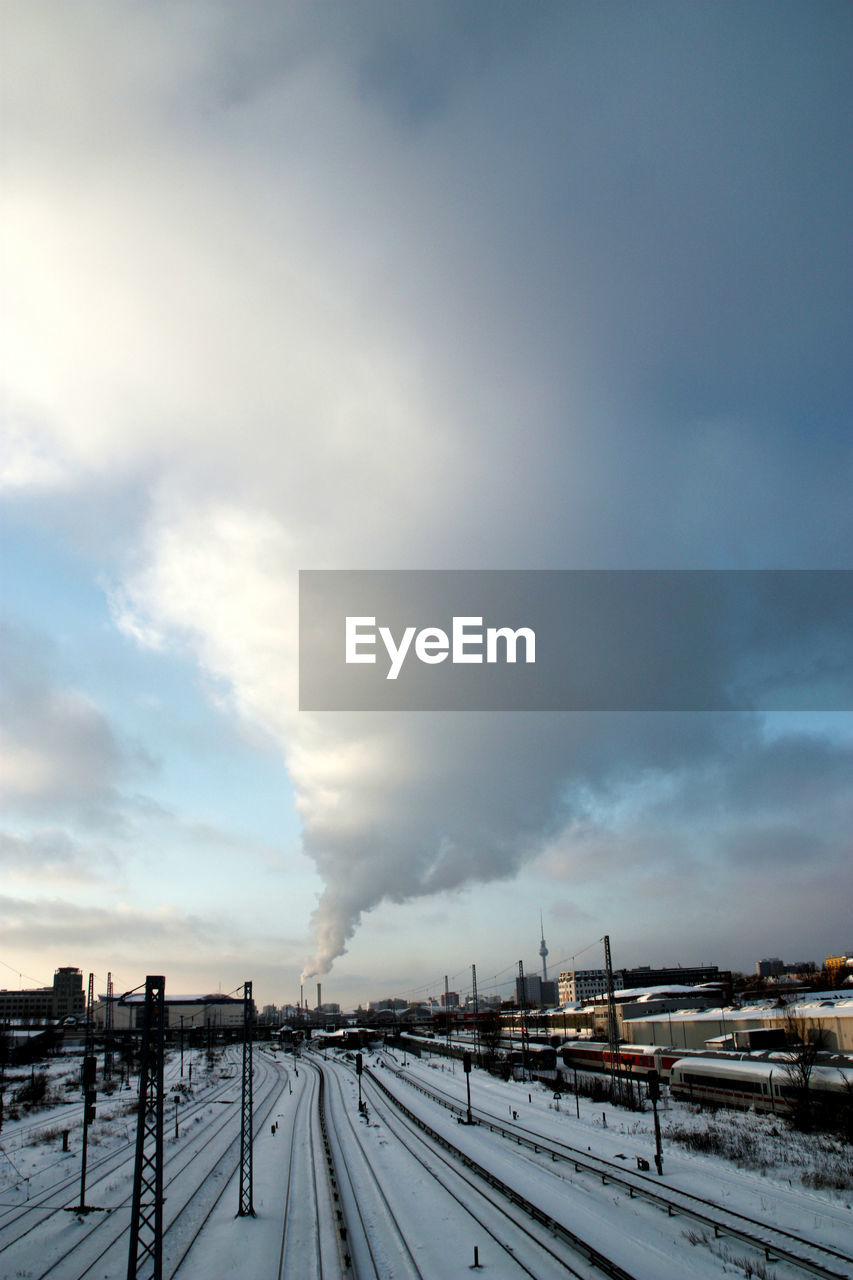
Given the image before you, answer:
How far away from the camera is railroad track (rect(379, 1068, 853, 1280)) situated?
23706mm

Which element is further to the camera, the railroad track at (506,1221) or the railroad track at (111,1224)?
the railroad track at (111,1224)

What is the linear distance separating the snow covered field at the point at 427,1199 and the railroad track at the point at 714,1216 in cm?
15

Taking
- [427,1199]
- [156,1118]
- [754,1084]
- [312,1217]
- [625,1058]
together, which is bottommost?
[625,1058]

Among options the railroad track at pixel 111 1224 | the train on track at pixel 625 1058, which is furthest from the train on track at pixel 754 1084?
the railroad track at pixel 111 1224

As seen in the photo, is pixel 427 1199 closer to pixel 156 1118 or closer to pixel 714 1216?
pixel 714 1216

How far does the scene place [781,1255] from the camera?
24.3m

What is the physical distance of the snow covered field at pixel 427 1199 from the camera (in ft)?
82.1

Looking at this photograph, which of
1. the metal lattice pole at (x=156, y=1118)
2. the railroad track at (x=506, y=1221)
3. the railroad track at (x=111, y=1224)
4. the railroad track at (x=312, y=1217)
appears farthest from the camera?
the railroad track at (x=111, y=1224)

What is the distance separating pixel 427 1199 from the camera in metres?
32.5

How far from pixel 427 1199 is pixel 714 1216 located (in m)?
11.8

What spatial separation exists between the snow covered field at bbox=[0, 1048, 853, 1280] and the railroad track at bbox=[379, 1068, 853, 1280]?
0.15 m

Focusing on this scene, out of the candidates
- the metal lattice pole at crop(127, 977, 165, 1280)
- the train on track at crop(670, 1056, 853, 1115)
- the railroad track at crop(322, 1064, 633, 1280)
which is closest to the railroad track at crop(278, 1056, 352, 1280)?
the railroad track at crop(322, 1064, 633, 1280)

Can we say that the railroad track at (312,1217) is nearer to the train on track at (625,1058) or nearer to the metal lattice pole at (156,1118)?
the metal lattice pole at (156,1118)

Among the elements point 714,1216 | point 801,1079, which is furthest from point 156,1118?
point 801,1079
